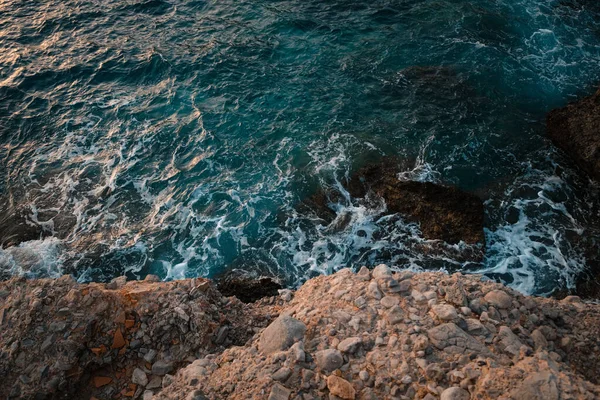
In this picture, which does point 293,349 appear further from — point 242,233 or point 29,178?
point 29,178

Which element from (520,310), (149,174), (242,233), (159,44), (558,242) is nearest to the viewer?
(520,310)

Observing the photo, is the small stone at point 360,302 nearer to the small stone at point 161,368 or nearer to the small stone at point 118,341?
the small stone at point 161,368

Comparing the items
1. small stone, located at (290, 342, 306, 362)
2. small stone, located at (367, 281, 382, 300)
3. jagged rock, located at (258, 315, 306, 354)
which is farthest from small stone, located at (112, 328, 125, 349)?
small stone, located at (367, 281, 382, 300)

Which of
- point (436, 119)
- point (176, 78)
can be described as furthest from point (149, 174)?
point (436, 119)

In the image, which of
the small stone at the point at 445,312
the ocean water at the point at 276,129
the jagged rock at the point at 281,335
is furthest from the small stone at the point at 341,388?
the ocean water at the point at 276,129

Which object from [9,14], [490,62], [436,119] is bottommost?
[436,119]

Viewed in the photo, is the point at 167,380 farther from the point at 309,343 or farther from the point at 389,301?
the point at 389,301

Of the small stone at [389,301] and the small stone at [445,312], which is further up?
the small stone at [445,312]

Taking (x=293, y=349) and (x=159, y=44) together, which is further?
(x=159, y=44)
